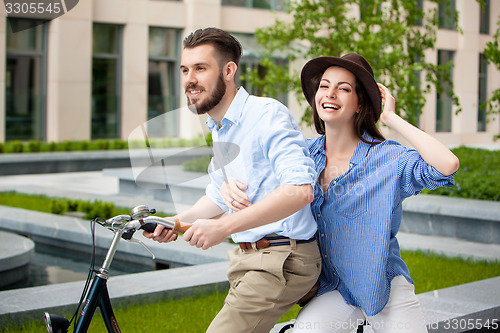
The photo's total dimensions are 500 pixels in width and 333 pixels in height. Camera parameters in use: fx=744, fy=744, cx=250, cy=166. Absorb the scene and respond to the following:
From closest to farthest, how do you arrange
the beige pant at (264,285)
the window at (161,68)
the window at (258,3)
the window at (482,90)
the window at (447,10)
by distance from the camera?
1. the beige pant at (264,285)
2. the window at (447,10)
3. the window at (161,68)
4. the window at (258,3)
5. the window at (482,90)

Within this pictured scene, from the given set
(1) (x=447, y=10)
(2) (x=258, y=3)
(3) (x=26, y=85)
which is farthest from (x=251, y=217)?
(2) (x=258, y=3)

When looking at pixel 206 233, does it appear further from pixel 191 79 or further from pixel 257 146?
pixel 191 79

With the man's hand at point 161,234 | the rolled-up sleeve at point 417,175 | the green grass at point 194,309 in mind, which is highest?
the rolled-up sleeve at point 417,175

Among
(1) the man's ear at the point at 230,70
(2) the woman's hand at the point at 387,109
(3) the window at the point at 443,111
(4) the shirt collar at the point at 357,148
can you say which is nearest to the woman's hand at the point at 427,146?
(2) the woman's hand at the point at 387,109

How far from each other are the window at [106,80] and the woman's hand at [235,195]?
742 inches

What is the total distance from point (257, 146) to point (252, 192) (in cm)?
14

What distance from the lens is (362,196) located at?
2.71 metres

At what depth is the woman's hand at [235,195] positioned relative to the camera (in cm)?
227

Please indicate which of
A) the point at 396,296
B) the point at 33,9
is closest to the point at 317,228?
the point at 396,296

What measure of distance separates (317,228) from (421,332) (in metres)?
0.54

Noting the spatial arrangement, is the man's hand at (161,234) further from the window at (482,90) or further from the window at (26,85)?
the window at (482,90)

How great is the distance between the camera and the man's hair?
2.16 m

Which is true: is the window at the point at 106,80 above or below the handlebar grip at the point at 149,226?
above

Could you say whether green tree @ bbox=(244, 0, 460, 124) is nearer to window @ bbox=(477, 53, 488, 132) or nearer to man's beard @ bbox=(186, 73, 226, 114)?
man's beard @ bbox=(186, 73, 226, 114)
